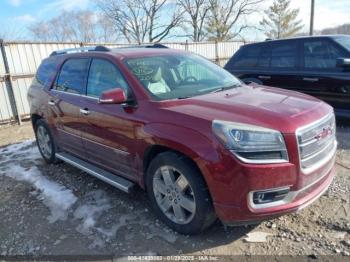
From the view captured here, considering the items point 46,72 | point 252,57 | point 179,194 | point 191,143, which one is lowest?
point 179,194

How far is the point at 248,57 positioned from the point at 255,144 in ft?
17.7

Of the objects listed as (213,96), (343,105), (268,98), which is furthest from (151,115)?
(343,105)

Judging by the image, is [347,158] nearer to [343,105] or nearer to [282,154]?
[343,105]

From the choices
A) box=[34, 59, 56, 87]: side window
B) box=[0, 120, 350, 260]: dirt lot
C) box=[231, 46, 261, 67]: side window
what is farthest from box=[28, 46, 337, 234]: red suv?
box=[231, 46, 261, 67]: side window

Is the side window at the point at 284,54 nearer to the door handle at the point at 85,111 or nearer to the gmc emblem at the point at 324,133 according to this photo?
the gmc emblem at the point at 324,133

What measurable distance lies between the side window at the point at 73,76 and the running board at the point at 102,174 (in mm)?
971

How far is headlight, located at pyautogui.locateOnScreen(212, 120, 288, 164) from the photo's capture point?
2.82m

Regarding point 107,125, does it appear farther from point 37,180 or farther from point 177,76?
point 37,180

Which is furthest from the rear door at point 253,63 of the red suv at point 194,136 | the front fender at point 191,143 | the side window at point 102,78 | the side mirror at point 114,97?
the front fender at point 191,143

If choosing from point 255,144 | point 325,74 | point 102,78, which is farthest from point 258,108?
point 325,74

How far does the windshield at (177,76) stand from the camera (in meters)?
3.76

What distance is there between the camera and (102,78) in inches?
168

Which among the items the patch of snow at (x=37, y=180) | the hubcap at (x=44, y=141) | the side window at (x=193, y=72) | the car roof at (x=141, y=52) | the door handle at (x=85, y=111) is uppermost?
the car roof at (x=141, y=52)

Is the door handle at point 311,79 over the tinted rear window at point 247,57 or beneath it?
beneath
